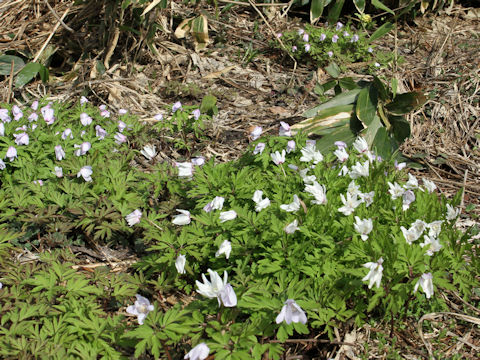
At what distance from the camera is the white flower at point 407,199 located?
6.95 feet

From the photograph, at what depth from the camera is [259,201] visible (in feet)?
7.29

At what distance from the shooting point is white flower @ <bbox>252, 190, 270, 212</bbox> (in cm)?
219

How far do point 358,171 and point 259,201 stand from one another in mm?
557

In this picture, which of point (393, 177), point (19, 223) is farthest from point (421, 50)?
point (19, 223)

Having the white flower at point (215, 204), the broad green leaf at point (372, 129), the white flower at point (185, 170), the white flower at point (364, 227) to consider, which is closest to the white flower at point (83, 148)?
the white flower at point (185, 170)

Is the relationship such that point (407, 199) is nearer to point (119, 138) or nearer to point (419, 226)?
point (419, 226)

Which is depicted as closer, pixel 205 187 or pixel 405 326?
pixel 405 326

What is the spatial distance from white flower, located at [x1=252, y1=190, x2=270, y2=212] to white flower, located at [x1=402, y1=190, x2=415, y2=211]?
65 centimetres

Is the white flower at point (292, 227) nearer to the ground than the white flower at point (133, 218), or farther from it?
farther from it

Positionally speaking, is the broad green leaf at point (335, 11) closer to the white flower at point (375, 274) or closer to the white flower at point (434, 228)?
the white flower at point (434, 228)

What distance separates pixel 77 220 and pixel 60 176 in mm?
364

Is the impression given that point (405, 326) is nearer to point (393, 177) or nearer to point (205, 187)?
point (393, 177)

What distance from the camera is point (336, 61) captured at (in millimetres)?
4691

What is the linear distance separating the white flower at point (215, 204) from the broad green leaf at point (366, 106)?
1.71m
